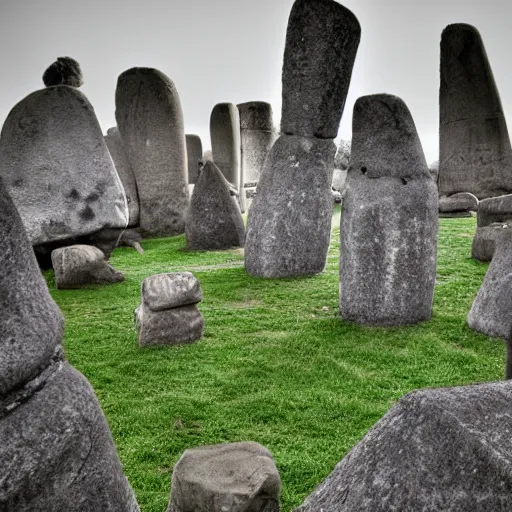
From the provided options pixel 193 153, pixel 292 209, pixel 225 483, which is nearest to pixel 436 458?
pixel 225 483

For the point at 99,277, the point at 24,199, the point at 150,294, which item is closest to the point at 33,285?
the point at 150,294

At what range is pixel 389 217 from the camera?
3.79 meters

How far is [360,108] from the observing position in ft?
12.8

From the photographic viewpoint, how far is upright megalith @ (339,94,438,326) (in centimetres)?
380

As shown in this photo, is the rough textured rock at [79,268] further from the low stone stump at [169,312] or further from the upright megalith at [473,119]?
the upright megalith at [473,119]

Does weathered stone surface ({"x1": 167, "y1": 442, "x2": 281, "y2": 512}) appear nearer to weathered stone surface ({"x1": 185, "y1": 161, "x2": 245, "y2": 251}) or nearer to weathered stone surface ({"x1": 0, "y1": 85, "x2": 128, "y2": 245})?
weathered stone surface ({"x1": 0, "y1": 85, "x2": 128, "y2": 245})

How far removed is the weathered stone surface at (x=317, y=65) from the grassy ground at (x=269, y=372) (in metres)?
1.51

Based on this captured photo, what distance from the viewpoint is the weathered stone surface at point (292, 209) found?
18.2 ft

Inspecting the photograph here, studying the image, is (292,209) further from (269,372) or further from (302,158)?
(269,372)

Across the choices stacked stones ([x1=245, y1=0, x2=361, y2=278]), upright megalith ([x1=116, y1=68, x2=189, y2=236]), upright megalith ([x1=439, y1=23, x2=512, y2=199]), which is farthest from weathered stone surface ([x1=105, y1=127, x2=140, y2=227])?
upright megalith ([x1=439, y1=23, x2=512, y2=199])

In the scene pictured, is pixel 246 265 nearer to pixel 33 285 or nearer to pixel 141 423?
pixel 141 423

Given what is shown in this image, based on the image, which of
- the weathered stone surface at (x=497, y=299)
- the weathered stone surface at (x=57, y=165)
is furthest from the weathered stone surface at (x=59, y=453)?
the weathered stone surface at (x=57, y=165)

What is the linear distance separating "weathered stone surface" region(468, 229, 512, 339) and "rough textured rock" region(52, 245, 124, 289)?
3.24m

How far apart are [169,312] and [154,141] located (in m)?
6.15
